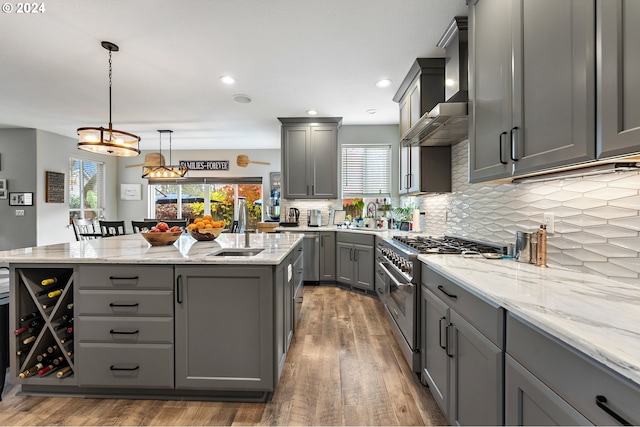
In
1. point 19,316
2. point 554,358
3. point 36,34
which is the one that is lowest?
point 19,316

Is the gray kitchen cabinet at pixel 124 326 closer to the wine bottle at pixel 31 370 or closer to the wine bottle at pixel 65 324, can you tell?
the wine bottle at pixel 65 324

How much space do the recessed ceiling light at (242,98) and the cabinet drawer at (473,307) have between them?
320 cm

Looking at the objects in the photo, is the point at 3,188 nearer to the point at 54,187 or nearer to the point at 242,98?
the point at 54,187

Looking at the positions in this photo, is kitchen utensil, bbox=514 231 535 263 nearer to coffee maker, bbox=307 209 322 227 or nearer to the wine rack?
the wine rack

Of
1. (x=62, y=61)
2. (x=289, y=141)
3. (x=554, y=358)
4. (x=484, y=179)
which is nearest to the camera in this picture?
(x=554, y=358)

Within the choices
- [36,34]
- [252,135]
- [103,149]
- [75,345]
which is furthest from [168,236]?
[252,135]

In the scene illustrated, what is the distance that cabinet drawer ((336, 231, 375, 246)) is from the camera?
13.3ft

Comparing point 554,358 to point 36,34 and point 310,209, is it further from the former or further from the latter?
point 310,209

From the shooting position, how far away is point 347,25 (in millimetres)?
2311

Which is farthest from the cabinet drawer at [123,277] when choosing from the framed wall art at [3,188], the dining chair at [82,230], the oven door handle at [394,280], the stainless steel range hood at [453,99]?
the framed wall art at [3,188]

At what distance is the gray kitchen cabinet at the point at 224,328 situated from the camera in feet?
5.81

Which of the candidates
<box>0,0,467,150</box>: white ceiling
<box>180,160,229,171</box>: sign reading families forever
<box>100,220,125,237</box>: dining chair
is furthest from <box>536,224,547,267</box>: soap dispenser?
<box>180,160,229,171</box>: sign reading families forever

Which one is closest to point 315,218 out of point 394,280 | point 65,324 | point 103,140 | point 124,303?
point 394,280

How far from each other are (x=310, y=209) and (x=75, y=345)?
3679 millimetres
